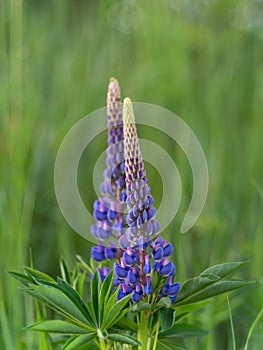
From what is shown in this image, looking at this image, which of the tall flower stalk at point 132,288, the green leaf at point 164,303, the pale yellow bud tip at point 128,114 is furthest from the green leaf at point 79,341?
the pale yellow bud tip at point 128,114

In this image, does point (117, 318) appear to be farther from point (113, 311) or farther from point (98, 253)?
point (98, 253)

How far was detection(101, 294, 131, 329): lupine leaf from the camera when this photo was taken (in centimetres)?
84

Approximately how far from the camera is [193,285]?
2.99 ft

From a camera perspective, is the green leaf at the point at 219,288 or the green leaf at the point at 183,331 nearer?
the green leaf at the point at 219,288

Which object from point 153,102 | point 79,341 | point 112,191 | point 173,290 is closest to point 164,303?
point 173,290

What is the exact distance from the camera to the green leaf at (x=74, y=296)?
0.88 meters

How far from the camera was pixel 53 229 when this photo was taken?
2.00 meters

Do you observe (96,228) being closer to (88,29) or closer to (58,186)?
(58,186)

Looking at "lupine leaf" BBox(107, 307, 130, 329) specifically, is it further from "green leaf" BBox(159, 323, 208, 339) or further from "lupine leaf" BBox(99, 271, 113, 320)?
"green leaf" BBox(159, 323, 208, 339)

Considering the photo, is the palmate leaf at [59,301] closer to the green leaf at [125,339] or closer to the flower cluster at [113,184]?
the green leaf at [125,339]

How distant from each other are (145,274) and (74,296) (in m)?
0.11

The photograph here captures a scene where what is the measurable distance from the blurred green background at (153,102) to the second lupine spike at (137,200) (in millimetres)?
401

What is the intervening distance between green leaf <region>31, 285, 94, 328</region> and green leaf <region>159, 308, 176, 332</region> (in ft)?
0.38

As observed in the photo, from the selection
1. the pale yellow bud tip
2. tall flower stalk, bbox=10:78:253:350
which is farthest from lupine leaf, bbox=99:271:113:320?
the pale yellow bud tip
